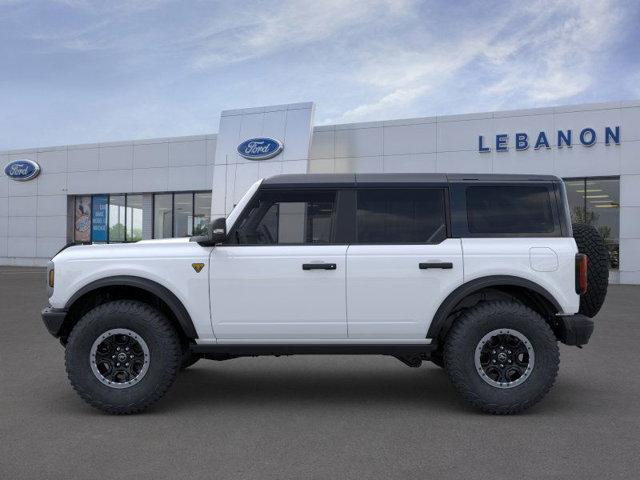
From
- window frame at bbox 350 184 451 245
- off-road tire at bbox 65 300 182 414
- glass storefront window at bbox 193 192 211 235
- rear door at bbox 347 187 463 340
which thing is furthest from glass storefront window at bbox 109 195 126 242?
rear door at bbox 347 187 463 340

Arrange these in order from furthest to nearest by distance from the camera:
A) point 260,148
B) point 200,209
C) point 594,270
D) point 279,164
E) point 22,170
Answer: point 22,170 → point 200,209 → point 260,148 → point 279,164 → point 594,270

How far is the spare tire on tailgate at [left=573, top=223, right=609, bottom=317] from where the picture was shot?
17.9 ft

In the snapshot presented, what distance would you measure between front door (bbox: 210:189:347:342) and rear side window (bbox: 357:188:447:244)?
12.2 inches

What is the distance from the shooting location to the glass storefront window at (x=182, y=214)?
29.5 meters

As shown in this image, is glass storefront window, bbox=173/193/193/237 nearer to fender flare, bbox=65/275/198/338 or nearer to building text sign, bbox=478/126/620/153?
building text sign, bbox=478/126/620/153

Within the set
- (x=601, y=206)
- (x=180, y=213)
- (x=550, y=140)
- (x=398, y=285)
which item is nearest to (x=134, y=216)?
(x=180, y=213)

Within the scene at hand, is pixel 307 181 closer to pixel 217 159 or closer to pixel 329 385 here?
pixel 329 385

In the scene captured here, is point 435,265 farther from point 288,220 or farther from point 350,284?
point 288,220

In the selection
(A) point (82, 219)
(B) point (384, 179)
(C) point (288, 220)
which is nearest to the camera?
(C) point (288, 220)

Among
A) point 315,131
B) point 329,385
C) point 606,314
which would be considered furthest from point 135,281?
point 315,131

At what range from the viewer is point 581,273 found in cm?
512

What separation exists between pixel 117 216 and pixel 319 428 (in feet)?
93.3

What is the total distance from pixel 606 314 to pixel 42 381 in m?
10.1

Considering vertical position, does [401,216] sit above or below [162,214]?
below
